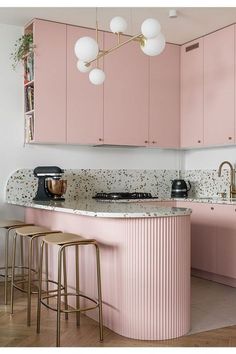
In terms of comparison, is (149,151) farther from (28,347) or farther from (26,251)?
(28,347)

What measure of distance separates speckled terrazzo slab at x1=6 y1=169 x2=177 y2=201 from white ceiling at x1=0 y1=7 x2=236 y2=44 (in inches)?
59.1

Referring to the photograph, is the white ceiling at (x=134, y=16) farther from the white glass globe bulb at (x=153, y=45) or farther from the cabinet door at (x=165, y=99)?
the white glass globe bulb at (x=153, y=45)

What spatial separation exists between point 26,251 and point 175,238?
2.08m

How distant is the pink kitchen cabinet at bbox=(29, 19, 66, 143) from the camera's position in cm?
442

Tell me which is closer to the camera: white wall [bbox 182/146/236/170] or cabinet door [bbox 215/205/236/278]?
cabinet door [bbox 215/205/236/278]

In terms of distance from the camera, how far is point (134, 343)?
2.82 m

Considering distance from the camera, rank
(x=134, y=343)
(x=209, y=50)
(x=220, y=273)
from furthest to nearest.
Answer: (x=209, y=50)
(x=220, y=273)
(x=134, y=343)

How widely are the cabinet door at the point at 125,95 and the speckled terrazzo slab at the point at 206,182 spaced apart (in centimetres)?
82

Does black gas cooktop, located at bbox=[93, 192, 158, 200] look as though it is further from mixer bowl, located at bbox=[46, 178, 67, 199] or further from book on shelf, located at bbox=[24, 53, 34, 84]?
book on shelf, located at bbox=[24, 53, 34, 84]

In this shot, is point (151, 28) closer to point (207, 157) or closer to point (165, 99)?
point (165, 99)

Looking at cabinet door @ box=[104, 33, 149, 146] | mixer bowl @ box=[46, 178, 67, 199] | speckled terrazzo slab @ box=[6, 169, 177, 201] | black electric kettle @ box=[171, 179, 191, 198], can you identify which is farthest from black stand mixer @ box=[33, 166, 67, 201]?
black electric kettle @ box=[171, 179, 191, 198]

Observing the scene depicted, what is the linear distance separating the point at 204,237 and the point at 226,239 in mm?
330

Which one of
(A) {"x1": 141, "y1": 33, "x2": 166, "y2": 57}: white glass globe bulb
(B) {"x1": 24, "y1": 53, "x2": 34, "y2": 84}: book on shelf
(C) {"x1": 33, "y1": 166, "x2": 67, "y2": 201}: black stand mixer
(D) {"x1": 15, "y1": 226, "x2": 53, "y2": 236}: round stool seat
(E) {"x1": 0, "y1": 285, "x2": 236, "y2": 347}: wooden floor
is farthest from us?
(B) {"x1": 24, "y1": 53, "x2": 34, "y2": 84}: book on shelf
